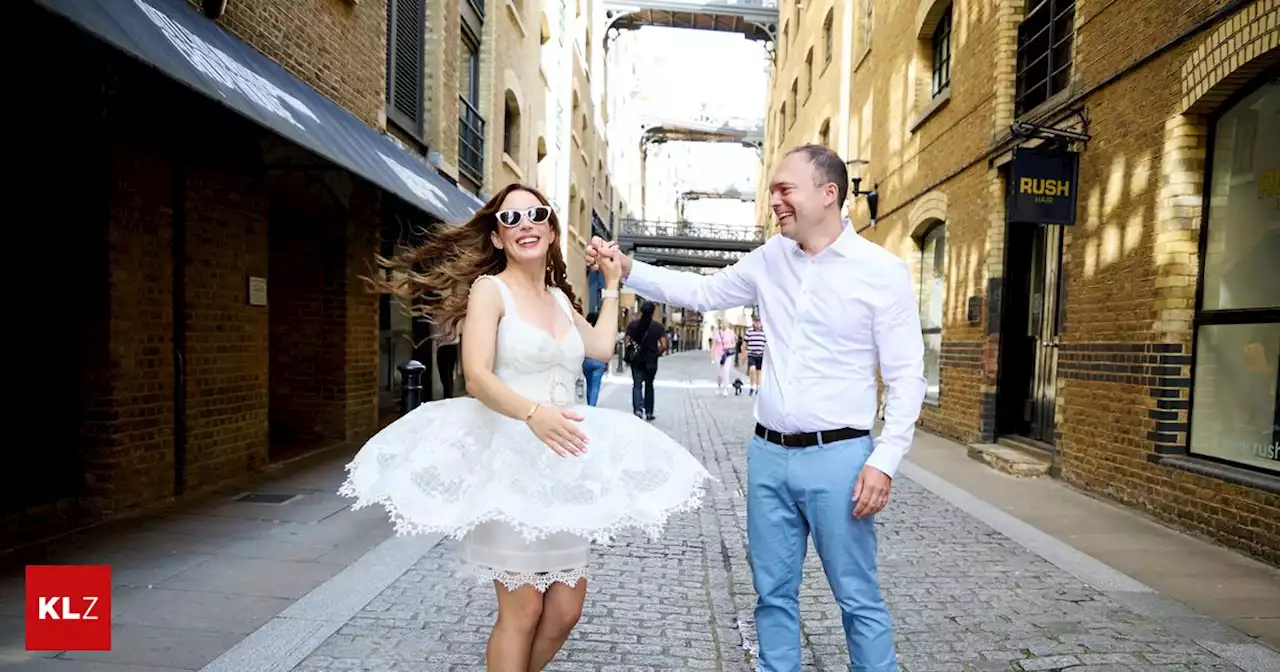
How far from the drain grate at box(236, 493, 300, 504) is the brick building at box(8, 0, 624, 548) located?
1.34ft

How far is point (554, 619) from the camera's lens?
2.23 m

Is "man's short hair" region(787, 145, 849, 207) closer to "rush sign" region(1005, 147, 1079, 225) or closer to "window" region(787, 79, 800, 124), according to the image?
"rush sign" region(1005, 147, 1079, 225)

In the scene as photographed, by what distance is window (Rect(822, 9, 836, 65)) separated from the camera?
17.0 m

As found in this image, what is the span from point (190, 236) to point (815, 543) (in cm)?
514

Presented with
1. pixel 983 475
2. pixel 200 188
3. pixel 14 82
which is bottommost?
pixel 983 475

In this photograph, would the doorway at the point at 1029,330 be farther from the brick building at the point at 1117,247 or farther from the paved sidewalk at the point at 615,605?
the paved sidewalk at the point at 615,605

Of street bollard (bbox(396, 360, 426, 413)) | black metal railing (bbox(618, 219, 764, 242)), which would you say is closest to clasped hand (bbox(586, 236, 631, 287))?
street bollard (bbox(396, 360, 426, 413))

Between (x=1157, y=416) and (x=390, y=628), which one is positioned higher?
(x=1157, y=416)

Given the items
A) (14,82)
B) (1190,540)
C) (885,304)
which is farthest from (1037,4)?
(14,82)

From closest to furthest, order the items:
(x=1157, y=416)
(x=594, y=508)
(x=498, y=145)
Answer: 1. (x=594, y=508)
2. (x=1157, y=416)
3. (x=498, y=145)

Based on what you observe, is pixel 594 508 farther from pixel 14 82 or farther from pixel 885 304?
pixel 14 82

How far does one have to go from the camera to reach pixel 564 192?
20.8m

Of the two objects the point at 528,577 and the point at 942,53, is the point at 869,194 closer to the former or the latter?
the point at 942,53

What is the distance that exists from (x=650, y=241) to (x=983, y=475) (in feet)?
88.1
